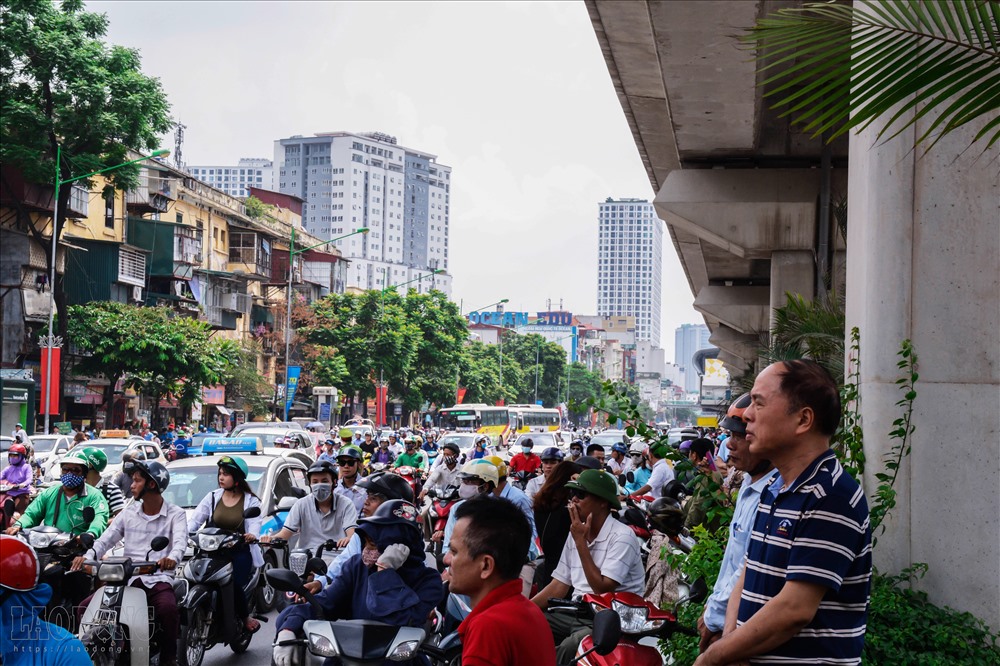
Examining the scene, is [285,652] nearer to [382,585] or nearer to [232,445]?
[382,585]

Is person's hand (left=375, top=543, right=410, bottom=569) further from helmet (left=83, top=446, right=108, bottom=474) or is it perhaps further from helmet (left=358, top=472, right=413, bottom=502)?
helmet (left=83, top=446, right=108, bottom=474)

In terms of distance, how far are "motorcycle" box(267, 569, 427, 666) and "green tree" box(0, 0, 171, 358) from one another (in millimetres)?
40542

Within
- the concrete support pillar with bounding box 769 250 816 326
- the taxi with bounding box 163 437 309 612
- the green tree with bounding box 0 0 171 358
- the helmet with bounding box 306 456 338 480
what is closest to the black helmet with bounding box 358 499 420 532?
the helmet with bounding box 306 456 338 480

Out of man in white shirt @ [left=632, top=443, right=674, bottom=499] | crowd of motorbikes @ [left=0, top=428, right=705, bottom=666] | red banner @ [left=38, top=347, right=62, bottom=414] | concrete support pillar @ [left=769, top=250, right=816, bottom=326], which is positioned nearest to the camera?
crowd of motorbikes @ [left=0, top=428, right=705, bottom=666]

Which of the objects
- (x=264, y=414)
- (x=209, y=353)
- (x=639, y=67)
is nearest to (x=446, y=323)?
(x=264, y=414)

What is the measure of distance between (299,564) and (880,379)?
4033mm

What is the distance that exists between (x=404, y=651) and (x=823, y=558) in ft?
9.75

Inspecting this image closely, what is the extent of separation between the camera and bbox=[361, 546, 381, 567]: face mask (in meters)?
6.21

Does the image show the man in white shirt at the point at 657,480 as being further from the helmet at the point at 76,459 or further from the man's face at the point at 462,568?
the man's face at the point at 462,568

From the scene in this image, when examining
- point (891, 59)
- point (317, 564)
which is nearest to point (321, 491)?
point (317, 564)

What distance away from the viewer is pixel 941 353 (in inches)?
308

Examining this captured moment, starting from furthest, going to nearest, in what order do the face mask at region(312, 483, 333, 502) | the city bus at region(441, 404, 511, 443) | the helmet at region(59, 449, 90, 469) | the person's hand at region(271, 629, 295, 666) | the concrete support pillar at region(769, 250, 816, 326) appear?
the city bus at region(441, 404, 511, 443)
the concrete support pillar at region(769, 250, 816, 326)
the helmet at region(59, 449, 90, 469)
the face mask at region(312, 483, 333, 502)
the person's hand at region(271, 629, 295, 666)

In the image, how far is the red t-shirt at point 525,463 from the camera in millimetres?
18875

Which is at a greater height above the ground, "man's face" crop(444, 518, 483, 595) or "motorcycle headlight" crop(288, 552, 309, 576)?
"man's face" crop(444, 518, 483, 595)
